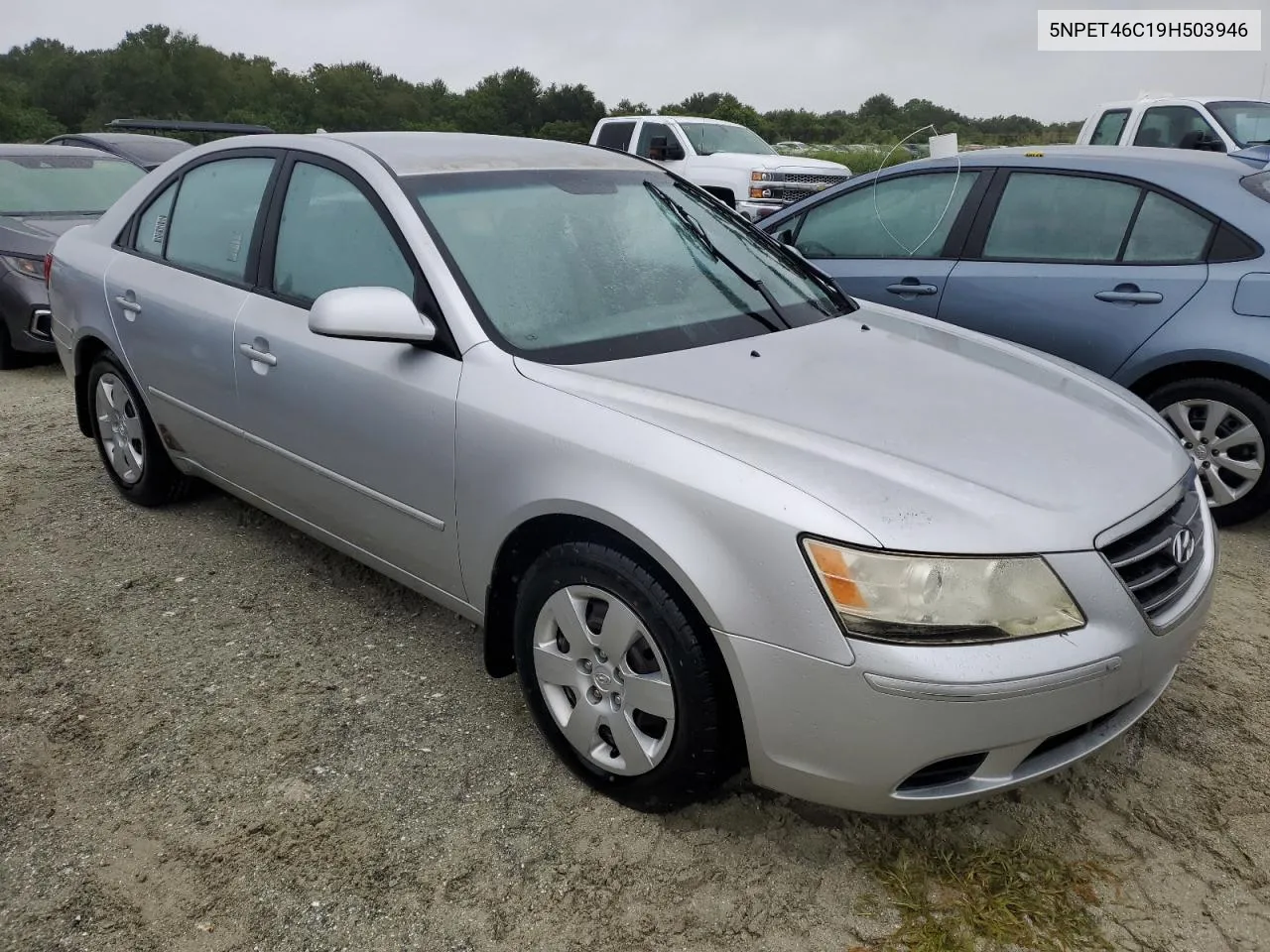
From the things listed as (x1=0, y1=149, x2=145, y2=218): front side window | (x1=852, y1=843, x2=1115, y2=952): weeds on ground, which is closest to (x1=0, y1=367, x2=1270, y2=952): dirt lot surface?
(x1=852, y1=843, x2=1115, y2=952): weeds on ground

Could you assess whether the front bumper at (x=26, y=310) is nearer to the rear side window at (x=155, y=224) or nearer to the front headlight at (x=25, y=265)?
the front headlight at (x=25, y=265)

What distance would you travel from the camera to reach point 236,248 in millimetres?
3459

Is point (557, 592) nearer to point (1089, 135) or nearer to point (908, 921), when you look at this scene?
point (908, 921)

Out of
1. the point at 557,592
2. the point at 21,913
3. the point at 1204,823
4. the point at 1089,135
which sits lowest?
the point at 21,913

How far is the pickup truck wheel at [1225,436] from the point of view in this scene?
3.97 meters

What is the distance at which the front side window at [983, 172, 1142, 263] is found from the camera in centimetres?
431

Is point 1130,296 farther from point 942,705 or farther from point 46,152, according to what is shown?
point 46,152

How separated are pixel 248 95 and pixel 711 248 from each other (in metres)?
70.3

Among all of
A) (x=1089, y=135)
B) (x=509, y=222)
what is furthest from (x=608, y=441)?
(x=1089, y=135)

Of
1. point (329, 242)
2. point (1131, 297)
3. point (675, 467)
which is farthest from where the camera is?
point (1131, 297)

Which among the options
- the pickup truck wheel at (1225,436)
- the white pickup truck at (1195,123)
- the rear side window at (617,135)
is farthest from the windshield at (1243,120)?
the rear side window at (617,135)

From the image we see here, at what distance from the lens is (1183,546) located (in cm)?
231

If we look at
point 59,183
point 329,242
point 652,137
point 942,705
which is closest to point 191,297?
point 329,242

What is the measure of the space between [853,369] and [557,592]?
980mm
